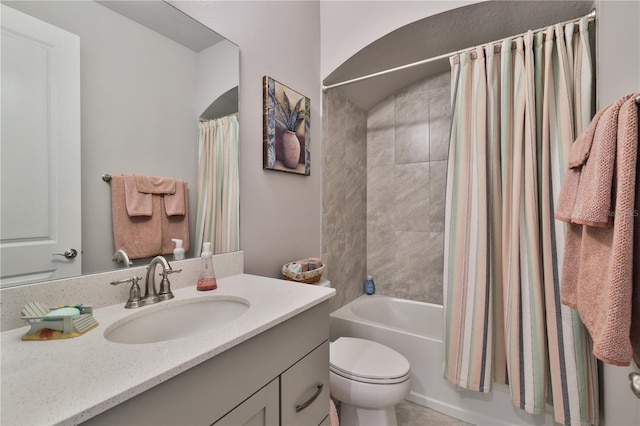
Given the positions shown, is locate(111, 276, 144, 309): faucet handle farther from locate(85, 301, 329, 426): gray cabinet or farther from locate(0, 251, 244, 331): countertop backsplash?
locate(85, 301, 329, 426): gray cabinet

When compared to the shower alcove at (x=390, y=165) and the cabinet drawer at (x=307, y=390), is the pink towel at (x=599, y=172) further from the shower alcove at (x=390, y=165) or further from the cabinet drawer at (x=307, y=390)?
the shower alcove at (x=390, y=165)

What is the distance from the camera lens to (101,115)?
88 centimetres

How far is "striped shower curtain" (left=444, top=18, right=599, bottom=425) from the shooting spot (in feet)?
4.20

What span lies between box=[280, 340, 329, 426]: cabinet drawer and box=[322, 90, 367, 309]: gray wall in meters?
1.06

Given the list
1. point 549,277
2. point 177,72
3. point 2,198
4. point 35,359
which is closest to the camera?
point 35,359

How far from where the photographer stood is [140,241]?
97cm

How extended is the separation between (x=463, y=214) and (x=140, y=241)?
1.53 meters

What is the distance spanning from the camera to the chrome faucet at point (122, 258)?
906 mm

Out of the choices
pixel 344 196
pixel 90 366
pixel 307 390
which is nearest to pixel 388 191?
pixel 344 196

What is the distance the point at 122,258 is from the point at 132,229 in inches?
3.9

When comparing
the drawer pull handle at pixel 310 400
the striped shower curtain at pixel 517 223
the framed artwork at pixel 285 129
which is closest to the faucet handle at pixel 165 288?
the drawer pull handle at pixel 310 400

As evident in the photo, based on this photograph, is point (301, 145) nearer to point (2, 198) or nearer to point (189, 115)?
point (189, 115)

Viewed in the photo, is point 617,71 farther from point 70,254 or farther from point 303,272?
point 70,254

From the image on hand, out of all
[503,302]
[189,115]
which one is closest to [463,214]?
[503,302]
